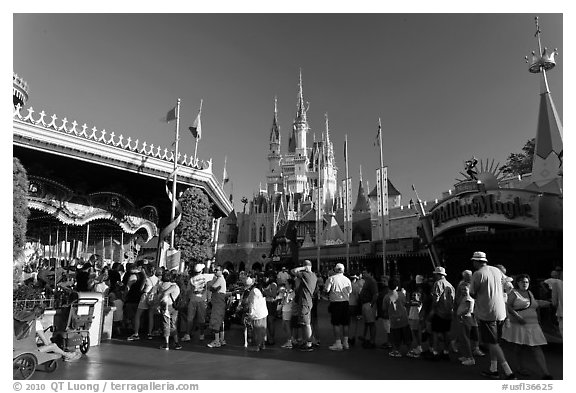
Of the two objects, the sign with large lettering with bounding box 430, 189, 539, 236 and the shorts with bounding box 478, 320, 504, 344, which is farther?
the sign with large lettering with bounding box 430, 189, 539, 236

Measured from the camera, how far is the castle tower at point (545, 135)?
16031 millimetres

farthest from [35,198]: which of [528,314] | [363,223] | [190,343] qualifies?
[363,223]

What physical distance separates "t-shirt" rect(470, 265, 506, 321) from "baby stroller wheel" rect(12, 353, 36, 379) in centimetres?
647

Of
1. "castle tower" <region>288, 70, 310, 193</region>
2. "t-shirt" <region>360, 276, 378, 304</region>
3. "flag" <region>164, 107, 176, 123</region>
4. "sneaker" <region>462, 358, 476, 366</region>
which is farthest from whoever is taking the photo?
"castle tower" <region>288, 70, 310, 193</region>

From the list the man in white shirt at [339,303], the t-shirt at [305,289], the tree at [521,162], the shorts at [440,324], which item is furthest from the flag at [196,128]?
the tree at [521,162]

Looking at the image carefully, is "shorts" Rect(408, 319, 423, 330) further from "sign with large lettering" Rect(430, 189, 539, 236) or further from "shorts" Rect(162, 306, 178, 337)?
"sign with large lettering" Rect(430, 189, 539, 236)

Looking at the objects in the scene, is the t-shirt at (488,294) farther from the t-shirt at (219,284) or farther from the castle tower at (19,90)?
the castle tower at (19,90)

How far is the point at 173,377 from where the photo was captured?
5.79m

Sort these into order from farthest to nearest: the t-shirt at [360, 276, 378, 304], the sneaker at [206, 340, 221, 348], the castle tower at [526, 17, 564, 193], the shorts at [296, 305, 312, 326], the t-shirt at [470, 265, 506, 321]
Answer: the castle tower at [526, 17, 564, 193], the t-shirt at [360, 276, 378, 304], the sneaker at [206, 340, 221, 348], the shorts at [296, 305, 312, 326], the t-shirt at [470, 265, 506, 321]

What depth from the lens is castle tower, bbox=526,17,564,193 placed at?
1603 cm

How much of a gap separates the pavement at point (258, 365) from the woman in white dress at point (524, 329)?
27 centimetres

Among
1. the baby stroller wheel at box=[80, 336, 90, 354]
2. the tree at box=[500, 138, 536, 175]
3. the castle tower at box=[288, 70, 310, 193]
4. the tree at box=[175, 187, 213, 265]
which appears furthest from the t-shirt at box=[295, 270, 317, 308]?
the castle tower at box=[288, 70, 310, 193]
